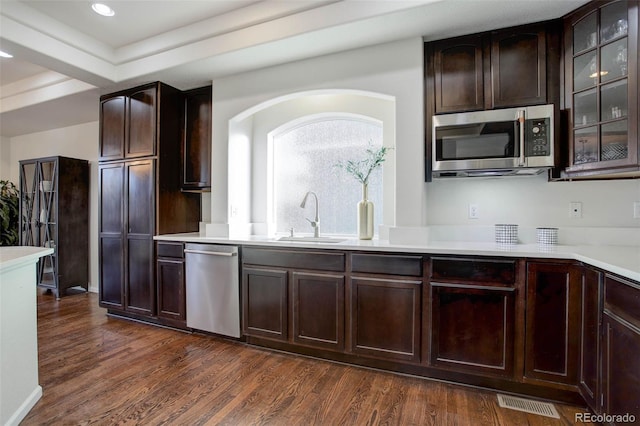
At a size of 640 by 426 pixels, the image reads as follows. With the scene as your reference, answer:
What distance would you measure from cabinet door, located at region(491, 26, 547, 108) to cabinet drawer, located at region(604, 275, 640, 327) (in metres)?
1.31

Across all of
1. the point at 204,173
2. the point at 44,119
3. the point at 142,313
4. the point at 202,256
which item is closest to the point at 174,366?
the point at 202,256

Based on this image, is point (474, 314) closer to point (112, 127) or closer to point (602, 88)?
point (602, 88)

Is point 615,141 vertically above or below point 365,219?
above

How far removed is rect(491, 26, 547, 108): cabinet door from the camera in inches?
89.3

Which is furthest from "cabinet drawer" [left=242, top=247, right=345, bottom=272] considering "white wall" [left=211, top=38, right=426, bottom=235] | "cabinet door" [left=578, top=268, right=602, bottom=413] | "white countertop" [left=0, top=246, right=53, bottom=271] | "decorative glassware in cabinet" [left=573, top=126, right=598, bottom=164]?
"decorative glassware in cabinet" [left=573, top=126, right=598, bottom=164]

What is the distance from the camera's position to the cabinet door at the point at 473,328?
2061mm

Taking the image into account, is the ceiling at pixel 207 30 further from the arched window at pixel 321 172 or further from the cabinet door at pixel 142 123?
the arched window at pixel 321 172

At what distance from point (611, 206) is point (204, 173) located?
3.58 meters

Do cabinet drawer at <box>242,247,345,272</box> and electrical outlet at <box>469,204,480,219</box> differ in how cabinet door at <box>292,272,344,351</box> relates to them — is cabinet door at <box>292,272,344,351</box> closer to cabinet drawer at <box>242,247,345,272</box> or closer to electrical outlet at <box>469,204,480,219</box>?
cabinet drawer at <box>242,247,345,272</box>

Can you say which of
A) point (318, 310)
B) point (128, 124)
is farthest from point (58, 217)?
point (318, 310)

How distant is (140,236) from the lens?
3412 millimetres

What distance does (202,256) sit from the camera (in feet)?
9.87

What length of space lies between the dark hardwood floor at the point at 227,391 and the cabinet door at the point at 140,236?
55cm

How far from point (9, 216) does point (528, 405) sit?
7172 mm
